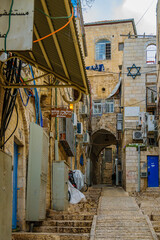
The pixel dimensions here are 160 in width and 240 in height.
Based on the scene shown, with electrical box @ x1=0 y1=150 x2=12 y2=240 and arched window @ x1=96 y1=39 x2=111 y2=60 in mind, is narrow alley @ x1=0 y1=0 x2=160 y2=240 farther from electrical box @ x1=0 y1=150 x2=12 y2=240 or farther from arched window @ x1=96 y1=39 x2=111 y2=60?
arched window @ x1=96 y1=39 x2=111 y2=60

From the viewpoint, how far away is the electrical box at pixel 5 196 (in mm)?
4285

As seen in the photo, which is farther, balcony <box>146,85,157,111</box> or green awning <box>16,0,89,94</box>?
balcony <box>146,85,157,111</box>

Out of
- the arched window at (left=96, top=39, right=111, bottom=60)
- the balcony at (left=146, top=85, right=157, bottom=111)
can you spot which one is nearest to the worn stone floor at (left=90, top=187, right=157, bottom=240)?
the balcony at (left=146, top=85, right=157, bottom=111)

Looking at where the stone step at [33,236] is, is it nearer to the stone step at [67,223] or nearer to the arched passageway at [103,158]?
the stone step at [67,223]

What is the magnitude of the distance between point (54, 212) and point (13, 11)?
6.45 m

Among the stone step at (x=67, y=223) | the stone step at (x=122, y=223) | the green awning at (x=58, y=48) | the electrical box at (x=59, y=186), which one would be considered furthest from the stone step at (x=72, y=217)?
the green awning at (x=58, y=48)

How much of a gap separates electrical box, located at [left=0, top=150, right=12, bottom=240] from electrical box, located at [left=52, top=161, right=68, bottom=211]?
527 cm

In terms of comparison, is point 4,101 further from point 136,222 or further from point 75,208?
point 75,208

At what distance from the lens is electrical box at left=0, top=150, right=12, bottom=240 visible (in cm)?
429

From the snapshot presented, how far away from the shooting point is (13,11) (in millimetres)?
4055

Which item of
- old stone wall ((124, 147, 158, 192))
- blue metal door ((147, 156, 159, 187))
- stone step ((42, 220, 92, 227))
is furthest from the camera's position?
blue metal door ((147, 156, 159, 187))

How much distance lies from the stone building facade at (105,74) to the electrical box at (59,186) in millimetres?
16648

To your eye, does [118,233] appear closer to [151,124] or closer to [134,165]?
[134,165]

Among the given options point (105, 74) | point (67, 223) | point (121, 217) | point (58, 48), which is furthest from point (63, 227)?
point (105, 74)
